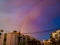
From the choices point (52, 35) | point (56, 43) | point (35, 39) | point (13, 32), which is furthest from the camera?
point (35, 39)

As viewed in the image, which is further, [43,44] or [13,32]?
[43,44]

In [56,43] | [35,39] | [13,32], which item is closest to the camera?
[56,43]

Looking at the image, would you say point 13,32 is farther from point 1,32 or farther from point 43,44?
point 43,44

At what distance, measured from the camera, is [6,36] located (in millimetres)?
27875

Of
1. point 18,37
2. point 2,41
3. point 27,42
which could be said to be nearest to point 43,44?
point 27,42

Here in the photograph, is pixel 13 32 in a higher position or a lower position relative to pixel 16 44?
higher

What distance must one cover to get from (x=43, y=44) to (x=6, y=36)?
9.82m

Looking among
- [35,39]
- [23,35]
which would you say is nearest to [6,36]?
[23,35]

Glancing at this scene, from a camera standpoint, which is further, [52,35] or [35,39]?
[35,39]

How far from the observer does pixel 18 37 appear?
2756cm

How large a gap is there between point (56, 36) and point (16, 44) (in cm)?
807

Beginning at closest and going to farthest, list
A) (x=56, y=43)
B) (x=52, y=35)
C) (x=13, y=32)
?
(x=56, y=43)
(x=13, y=32)
(x=52, y=35)

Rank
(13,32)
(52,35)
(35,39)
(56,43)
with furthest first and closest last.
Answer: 1. (35,39)
2. (52,35)
3. (13,32)
4. (56,43)

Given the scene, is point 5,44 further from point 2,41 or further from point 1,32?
point 1,32
